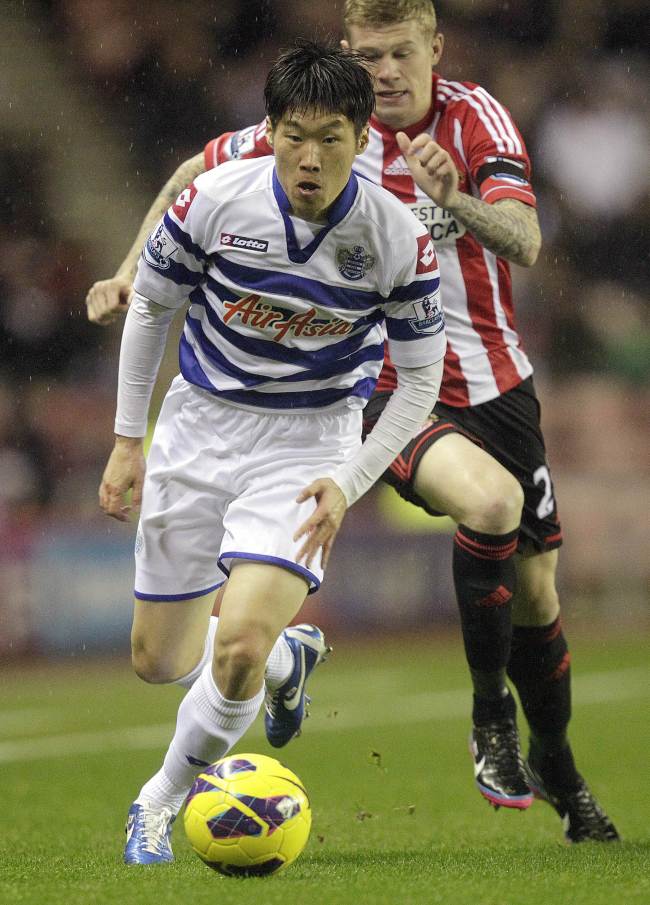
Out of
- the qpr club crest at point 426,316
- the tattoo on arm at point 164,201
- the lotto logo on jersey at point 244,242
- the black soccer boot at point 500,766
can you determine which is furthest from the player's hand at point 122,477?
the black soccer boot at point 500,766

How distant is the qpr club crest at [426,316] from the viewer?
420 centimetres

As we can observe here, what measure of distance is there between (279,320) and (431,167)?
61 cm

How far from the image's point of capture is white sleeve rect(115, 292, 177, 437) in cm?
430

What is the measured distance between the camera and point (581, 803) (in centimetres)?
511

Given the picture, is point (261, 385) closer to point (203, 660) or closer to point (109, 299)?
point (109, 299)

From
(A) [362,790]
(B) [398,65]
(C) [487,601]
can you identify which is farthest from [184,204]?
(A) [362,790]

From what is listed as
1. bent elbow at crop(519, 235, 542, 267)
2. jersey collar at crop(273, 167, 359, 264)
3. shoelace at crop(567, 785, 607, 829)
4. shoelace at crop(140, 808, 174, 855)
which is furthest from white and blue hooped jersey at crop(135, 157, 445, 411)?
shoelace at crop(567, 785, 607, 829)

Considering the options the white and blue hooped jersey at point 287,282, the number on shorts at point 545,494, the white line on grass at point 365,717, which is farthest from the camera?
the white line on grass at point 365,717

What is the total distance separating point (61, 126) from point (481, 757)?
8511mm

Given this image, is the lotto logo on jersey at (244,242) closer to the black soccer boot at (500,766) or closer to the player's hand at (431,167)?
the player's hand at (431,167)

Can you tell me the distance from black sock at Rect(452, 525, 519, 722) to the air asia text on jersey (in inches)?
35.5

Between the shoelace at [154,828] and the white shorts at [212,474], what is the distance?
0.63 m

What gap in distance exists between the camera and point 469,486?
4.70m

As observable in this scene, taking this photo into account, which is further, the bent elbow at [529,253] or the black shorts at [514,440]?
the black shorts at [514,440]
